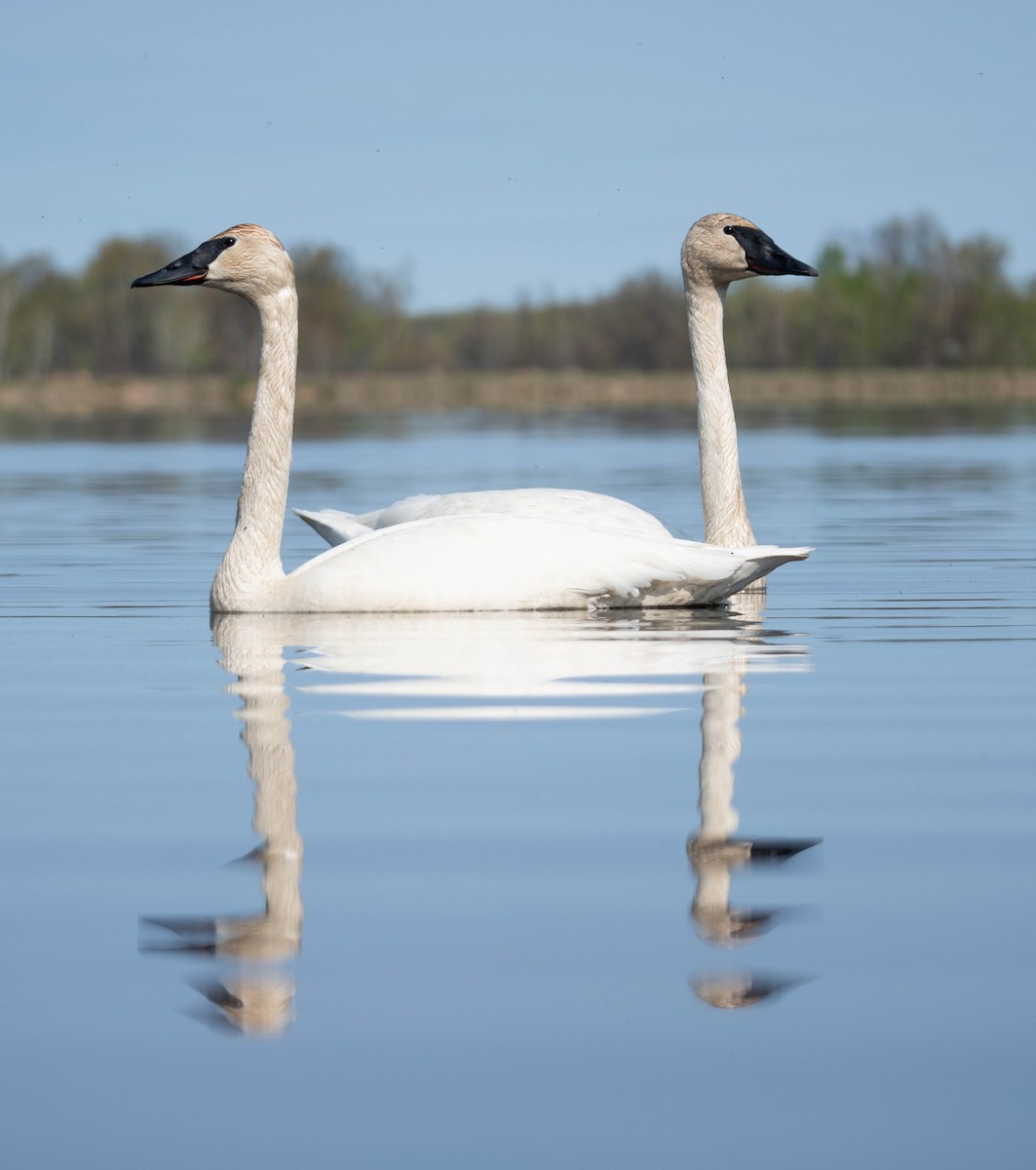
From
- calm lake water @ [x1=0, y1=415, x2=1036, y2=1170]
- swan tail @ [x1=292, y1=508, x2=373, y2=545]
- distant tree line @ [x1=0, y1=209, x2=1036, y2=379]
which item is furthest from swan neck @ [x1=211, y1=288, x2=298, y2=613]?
distant tree line @ [x1=0, y1=209, x2=1036, y2=379]

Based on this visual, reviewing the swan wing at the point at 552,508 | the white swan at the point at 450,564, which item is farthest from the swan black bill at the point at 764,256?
the white swan at the point at 450,564

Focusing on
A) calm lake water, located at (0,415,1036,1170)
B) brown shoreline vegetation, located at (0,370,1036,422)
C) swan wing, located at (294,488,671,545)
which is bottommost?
calm lake water, located at (0,415,1036,1170)

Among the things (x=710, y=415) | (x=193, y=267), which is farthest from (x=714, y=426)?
(x=193, y=267)

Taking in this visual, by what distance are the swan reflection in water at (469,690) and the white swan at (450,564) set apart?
3.9 inches

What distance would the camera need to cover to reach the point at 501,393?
75812 millimetres

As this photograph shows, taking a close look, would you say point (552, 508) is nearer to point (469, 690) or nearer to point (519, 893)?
point (469, 690)

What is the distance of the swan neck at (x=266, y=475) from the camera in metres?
9.30

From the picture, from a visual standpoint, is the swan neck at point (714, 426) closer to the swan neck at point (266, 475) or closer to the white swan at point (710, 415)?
the white swan at point (710, 415)

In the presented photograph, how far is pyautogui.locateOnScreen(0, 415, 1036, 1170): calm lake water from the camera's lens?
10.1 ft

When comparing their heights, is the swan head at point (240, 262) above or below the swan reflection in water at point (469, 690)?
above

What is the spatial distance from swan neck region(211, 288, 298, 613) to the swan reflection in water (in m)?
0.16

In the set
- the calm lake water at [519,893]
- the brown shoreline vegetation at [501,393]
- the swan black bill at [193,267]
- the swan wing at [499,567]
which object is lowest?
the calm lake water at [519,893]

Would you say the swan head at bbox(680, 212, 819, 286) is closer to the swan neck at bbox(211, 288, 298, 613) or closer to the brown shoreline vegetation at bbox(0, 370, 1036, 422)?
the swan neck at bbox(211, 288, 298, 613)

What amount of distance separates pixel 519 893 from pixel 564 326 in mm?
113516
